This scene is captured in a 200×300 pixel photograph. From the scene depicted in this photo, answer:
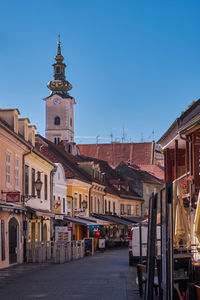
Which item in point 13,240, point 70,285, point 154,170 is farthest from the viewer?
point 154,170

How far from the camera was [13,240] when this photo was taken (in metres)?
28.6

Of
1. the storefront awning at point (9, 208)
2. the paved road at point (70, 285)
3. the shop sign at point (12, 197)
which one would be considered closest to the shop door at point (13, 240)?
the storefront awning at point (9, 208)

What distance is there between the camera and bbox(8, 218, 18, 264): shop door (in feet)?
91.5

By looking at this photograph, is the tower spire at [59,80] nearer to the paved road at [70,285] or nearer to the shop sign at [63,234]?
the shop sign at [63,234]

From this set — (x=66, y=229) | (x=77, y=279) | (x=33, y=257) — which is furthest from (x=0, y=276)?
(x=66, y=229)

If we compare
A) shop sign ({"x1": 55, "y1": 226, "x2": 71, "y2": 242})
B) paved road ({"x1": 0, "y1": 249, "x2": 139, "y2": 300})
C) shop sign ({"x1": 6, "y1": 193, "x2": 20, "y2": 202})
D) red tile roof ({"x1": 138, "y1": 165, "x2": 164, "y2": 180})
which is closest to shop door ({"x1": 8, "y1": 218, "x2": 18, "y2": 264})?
shop sign ({"x1": 6, "y1": 193, "x2": 20, "y2": 202})

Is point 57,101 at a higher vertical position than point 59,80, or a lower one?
lower

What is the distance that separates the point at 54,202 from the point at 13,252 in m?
13.5

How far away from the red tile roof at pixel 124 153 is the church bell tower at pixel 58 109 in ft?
44.7

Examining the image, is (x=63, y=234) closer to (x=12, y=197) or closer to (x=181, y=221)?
(x=12, y=197)

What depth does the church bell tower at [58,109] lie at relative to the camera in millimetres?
111688

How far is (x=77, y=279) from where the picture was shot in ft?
63.6

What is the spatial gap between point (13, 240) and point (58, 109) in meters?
85.0

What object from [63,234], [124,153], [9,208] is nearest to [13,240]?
[9,208]
